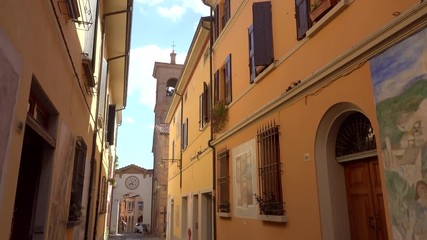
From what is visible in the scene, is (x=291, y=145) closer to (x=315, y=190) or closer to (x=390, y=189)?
(x=315, y=190)

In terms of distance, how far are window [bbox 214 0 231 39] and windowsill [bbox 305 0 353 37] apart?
5456 millimetres

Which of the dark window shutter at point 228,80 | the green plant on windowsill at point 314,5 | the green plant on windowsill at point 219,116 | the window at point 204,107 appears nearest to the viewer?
the green plant on windowsill at point 314,5

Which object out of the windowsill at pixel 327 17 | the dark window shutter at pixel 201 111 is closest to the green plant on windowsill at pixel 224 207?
the dark window shutter at pixel 201 111

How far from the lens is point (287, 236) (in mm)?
6297

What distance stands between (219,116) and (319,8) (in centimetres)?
544

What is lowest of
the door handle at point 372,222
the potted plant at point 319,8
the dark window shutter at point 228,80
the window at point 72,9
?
the door handle at point 372,222

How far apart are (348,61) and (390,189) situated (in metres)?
1.72

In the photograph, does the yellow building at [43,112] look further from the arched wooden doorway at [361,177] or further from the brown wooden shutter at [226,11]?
the brown wooden shutter at [226,11]

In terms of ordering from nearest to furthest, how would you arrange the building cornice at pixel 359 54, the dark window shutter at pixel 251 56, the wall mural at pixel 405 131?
the wall mural at pixel 405 131 → the building cornice at pixel 359 54 → the dark window shutter at pixel 251 56

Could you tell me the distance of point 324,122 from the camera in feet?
18.3

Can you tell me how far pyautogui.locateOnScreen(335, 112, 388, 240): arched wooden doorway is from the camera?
4730 mm

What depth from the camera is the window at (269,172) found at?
6781 mm

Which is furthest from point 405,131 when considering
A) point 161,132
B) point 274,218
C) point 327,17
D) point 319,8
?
point 161,132

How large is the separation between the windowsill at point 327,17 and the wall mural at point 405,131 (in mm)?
1148
